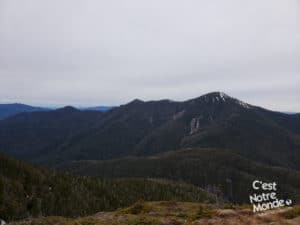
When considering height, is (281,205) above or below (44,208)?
above

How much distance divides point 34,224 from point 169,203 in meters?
12.0

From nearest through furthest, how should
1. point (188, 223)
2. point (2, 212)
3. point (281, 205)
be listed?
point (188, 223)
point (281, 205)
point (2, 212)

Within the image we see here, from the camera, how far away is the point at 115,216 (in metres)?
26.0

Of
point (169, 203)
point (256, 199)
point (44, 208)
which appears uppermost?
point (256, 199)

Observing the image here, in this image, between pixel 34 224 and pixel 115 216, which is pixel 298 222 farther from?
pixel 34 224

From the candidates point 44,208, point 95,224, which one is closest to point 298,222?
point 95,224

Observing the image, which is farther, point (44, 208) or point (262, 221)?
point (44, 208)

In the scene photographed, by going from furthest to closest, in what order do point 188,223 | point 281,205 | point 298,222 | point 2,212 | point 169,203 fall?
1. point 2,212
2. point 169,203
3. point 281,205
4. point 188,223
5. point 298,222

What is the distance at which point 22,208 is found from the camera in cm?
18550

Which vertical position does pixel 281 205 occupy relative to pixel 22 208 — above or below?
above

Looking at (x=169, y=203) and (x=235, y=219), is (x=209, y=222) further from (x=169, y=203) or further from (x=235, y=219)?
(x=169, y=203)

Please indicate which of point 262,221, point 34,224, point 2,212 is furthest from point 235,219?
point 2,212

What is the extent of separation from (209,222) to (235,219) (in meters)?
1.47

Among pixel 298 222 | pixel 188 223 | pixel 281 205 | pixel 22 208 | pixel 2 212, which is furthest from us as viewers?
pixel 22 208
